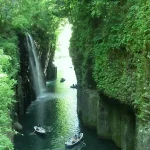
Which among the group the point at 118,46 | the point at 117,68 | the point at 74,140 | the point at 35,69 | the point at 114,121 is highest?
the point at 118,46

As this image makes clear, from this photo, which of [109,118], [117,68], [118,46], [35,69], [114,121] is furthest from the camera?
[35,69]

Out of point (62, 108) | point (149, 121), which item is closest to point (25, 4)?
point (62, 108)

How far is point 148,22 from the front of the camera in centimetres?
1306

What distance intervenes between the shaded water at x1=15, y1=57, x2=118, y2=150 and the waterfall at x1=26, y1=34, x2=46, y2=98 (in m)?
1.59

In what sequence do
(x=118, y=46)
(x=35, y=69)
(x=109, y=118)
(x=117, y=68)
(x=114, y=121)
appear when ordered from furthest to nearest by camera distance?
(x=35, y=69) → (x=109, y=118) → (x=114, y=121) → (x=117, y=68) → (x=118, y=46)

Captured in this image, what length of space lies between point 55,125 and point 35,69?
11.0 m

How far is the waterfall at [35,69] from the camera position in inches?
1203

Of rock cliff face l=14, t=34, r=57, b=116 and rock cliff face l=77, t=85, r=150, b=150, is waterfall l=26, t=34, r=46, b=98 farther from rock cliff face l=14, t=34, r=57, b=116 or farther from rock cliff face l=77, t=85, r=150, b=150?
rock cliff face l=77, t=85, r=150, b=150

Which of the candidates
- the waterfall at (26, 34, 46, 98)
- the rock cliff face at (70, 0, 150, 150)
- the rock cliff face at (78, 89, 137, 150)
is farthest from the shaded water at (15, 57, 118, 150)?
the waterfall at (26, 34, 46, 98)

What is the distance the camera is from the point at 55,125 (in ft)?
74.8

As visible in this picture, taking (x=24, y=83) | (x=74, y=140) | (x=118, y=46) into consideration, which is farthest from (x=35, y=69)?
(x=118, y=46)

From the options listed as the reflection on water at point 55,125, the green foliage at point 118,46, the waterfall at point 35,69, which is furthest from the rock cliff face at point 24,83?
the green foliage at point 118,46

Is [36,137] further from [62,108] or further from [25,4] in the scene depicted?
[25,4]

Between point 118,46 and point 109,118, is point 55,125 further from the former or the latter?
point 118,46
